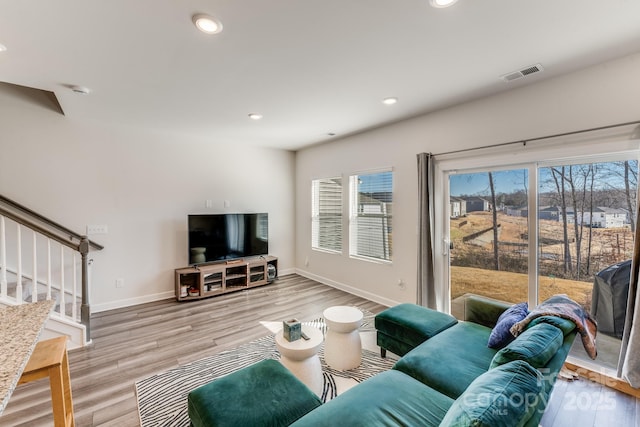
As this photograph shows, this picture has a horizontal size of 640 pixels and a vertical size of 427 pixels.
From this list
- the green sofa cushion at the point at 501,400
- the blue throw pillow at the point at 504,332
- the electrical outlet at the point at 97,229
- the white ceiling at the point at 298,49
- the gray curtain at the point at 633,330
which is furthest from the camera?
the electrical outlet at the point at 97,229

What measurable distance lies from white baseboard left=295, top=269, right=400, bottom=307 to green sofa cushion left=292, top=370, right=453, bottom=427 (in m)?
2.46

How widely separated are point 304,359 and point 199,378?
39.7 inches

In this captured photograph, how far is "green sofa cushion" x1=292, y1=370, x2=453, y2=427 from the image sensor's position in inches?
51.9

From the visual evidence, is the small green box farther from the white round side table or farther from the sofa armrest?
the sofa armrest

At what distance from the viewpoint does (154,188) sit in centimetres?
426

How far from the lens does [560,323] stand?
156 centimetres

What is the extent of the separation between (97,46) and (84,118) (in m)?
2.26

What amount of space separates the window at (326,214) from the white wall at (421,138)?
135 mm

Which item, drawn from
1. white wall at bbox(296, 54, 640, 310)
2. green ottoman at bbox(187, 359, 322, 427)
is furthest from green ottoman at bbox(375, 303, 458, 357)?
white wall at bbox(296, 54, 640, 310)

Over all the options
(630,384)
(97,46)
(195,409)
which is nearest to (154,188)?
(97,46)

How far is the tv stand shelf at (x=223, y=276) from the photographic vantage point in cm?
429

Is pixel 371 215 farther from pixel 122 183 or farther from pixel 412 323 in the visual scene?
pixel 122 183

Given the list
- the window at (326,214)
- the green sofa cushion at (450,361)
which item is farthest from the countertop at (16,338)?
the window at (326,214)

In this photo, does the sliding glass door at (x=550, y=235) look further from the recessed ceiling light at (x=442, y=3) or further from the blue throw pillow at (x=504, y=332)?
the recessed ceiling light at (x=442, y=3)
